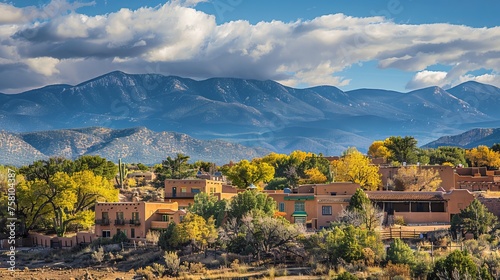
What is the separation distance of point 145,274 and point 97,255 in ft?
29.3

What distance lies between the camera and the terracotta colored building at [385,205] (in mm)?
63281

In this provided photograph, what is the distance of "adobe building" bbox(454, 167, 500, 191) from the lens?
79188 mm

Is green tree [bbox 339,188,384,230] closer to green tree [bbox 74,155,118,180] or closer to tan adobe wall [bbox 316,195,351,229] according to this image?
tan adobe wall [bbox 316,195,351,229]

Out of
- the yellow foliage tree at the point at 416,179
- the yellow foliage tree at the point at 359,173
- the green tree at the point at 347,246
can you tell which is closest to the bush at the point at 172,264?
the green tree at the point at 347,246

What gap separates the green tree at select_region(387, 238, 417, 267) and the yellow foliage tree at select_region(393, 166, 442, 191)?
2518 centimetres

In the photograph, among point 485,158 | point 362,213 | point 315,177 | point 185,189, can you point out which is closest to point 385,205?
point 362,213

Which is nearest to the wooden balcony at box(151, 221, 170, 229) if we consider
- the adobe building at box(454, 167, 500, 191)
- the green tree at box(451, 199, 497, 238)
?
the green tree at box(451, 199, 497, 238)

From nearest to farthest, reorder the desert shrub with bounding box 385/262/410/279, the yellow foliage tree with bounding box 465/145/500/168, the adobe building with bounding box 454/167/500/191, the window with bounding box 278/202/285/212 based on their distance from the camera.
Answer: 1. the desert shrub with bounding box 385/262/410/279
2. the window with bounding box 278/202/285/212
3. the adobe building with bounding box 454/167/500/191
4. the yellow foliage tree with bounding box 465/145/500/168

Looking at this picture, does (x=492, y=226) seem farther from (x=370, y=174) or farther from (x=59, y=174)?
(x=59, y=174)

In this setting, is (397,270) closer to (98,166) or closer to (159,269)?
(159,269)

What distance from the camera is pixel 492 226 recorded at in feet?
184

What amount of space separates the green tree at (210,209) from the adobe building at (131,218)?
1850mm

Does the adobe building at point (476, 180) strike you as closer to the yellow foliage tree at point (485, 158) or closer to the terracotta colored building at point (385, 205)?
the terracotta colored building at point (385, 205)

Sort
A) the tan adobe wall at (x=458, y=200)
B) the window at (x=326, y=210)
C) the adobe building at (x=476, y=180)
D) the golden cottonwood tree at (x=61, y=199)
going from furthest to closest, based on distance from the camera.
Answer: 1. the adobe building at (x=476, y=180)
2. the golden cottonwood tree at (x=61, y=199)
3. the window at (x=326, y=210)
4. the tan adobe wall at (x=458, y=200)
